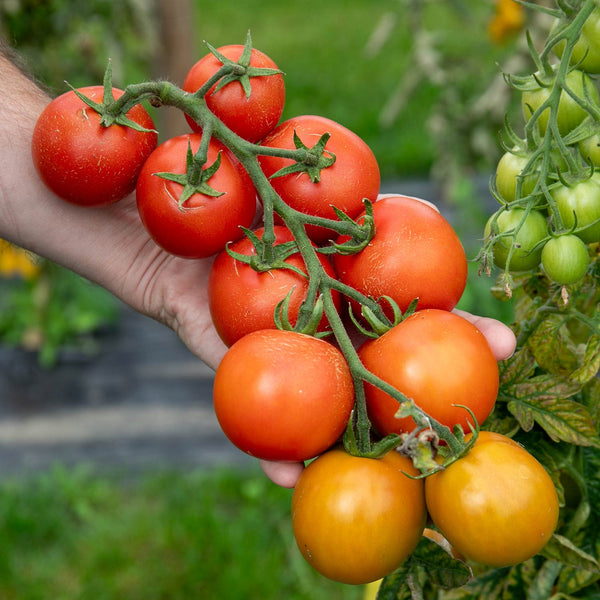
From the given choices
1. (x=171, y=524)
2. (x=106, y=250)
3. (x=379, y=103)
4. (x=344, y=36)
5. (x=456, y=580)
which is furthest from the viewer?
(x=344, y=36)

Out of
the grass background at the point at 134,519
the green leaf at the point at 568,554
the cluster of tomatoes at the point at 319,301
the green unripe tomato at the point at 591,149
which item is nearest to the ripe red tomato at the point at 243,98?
the cluster of tomatoes at the point at 319,301

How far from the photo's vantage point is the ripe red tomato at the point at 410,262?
1080 millimetres

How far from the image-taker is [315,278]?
1030 mm

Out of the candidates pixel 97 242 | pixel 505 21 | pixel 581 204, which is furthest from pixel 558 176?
pixel 505 21

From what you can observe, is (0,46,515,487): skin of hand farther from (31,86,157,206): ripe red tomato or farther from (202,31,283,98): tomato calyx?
(202,31,283,98): tomato calyx

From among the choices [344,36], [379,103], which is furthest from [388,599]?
[344,36]

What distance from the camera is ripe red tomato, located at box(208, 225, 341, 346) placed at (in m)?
1.08

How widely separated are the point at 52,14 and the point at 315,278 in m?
2.02

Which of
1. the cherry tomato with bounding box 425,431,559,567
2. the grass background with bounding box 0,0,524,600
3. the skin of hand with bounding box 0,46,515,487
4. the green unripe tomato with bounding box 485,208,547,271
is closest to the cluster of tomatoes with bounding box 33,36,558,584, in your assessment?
the cherry tomato with bounding box 425,431,559,567

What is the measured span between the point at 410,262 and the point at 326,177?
0.19 meters

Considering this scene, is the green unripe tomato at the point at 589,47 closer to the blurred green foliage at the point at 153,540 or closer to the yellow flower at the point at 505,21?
the blurred green foliage at the point at 153,540

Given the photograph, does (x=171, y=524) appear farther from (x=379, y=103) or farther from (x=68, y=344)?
(x=379, y=103)

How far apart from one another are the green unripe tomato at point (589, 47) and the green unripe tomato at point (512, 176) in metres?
0.13

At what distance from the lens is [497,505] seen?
854mm
